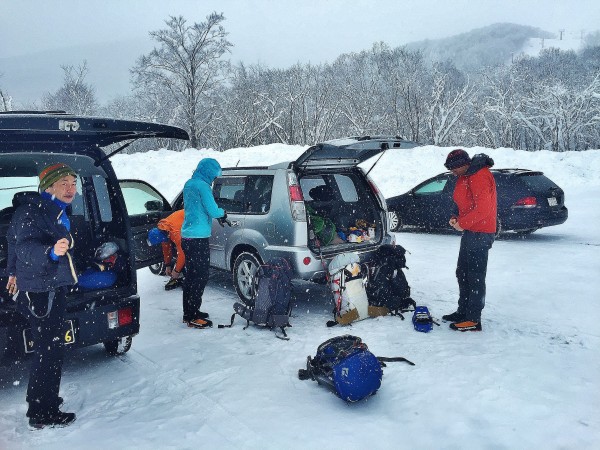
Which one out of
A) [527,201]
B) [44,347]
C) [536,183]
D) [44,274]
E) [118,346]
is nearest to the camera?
[44,274]

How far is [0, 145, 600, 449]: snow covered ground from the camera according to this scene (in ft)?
10.2

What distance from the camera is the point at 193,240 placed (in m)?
5.33

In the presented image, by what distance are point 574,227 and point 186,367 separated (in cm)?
1022

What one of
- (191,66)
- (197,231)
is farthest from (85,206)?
(191,66)

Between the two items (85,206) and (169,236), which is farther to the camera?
(169,236)

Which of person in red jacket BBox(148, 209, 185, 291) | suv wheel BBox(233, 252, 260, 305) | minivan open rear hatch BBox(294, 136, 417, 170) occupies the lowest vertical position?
suv wheel BBox(233, 252, 260, 305)

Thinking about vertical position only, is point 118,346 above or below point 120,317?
below

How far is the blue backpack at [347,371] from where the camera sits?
352cm

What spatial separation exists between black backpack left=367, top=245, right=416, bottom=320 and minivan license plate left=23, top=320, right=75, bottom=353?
11.1 feet

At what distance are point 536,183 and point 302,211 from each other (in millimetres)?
6296

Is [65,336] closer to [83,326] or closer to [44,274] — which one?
[83,326]

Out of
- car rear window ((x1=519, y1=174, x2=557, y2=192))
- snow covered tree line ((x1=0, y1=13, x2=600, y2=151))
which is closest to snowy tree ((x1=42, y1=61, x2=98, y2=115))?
snow covered tree line ((x1=0, y1=13, x2=600, y2=151))

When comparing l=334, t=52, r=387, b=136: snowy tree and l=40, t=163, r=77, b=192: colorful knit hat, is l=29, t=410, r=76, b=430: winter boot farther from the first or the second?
l=334, t=52, r=387, b=136: snowy tree

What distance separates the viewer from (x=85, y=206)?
459cm
